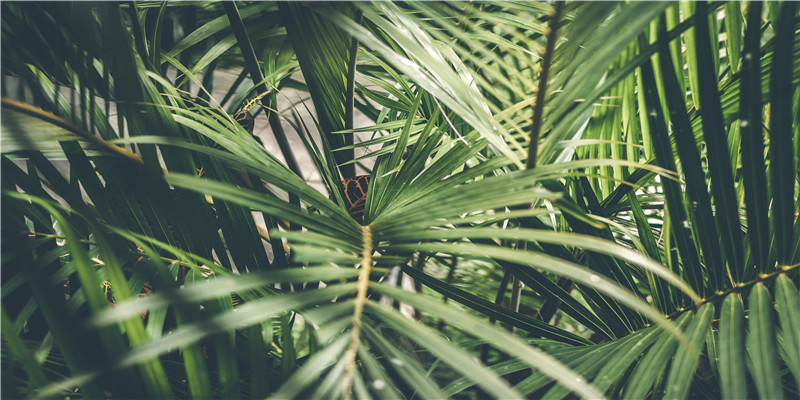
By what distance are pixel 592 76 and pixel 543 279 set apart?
19 cm

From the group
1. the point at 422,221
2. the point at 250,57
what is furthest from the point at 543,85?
the point at 250,57

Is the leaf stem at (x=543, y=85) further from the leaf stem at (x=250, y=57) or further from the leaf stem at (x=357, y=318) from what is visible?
the leaf stem at (x=250, y=57)

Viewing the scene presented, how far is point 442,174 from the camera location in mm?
339

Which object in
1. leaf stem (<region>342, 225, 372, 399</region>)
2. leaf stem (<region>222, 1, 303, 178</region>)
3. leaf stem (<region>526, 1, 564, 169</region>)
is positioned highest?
leaf stem (<region>222, 1, 303, 178</region>)

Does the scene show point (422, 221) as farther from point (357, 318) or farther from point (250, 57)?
point (250, 57)

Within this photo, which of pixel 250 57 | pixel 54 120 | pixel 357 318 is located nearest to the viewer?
pixel 357 318

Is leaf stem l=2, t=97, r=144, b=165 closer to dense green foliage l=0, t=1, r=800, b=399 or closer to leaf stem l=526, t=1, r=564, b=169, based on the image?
dense green foliage l=0, t=1, r=800, b=399

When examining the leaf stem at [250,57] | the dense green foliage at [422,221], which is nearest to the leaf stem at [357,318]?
the dense green foliage at [422,221]

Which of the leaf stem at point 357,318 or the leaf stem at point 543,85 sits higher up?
the leaf stem at point 543,85

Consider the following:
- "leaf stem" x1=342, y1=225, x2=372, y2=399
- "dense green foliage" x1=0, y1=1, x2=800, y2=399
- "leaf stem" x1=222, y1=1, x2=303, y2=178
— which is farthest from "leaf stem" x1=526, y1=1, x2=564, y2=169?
"leaf stem" x1=222, y1=1, x2=303, y2=178

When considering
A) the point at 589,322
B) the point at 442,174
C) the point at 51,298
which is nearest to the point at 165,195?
the point at 51,298

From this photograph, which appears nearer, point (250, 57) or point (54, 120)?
point (54, 120)

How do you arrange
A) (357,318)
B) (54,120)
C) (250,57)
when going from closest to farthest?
(357,318)
(54,120)
(250,57)

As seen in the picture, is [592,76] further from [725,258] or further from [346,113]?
[346,113]
